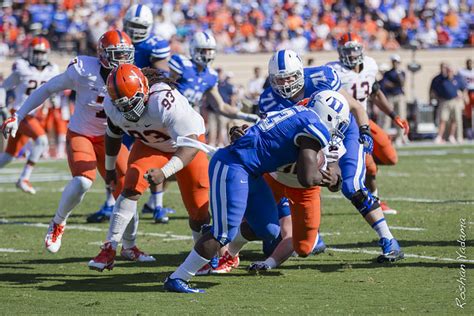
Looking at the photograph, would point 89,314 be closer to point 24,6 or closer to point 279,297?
point 279,297

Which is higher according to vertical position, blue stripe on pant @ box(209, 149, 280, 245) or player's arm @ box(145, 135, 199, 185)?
player's arm @ box(145, 135, 199, 185)

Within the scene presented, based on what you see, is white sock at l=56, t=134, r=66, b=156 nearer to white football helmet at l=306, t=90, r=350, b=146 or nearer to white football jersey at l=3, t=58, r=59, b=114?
white football jersey at l=3, t=58, r=59, b=114

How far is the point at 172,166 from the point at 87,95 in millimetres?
1914

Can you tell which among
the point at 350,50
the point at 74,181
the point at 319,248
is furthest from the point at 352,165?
the point at 350,50

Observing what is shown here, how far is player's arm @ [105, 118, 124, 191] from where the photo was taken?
7.16 m

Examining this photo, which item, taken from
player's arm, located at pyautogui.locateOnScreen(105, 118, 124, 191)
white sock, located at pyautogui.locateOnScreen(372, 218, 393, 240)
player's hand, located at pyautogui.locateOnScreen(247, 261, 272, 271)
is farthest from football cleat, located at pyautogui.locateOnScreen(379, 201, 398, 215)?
player's arm, located at pyautogui.locateOnScreen(105, 118, 124, 191)

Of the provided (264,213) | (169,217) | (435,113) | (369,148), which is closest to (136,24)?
(169,217)

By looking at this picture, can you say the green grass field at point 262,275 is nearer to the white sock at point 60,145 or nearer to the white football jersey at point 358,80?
the white football jersey at point 358,80

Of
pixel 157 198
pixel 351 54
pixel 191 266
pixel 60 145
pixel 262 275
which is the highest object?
pixel 351 54

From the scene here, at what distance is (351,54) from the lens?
951cm

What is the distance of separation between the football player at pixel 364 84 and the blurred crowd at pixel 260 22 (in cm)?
1144

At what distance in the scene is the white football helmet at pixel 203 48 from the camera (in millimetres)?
10188

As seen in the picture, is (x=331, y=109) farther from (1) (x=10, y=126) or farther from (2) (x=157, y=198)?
(2) (x=157, y=198)

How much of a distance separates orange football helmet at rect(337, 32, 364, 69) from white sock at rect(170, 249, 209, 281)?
12.5 feet
